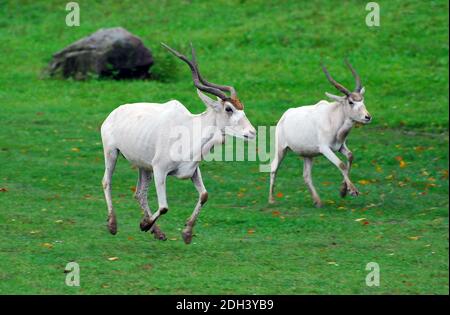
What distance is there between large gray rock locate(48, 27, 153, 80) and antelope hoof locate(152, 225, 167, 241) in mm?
12493

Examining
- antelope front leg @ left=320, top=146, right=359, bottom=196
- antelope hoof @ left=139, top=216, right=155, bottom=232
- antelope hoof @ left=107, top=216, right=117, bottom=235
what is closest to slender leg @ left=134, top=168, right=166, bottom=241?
antelope hoof @ left=139, top=216, right=155, bottom=232

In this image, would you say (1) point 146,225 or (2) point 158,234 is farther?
(2) point 158,234

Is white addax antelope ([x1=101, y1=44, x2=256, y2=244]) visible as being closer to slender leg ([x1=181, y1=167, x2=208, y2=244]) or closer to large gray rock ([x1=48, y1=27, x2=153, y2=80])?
slender leg ([x1=181, y1=167, x2=208, y2=244])

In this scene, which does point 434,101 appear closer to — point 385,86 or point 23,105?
point 385,86

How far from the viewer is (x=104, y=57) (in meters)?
24.7

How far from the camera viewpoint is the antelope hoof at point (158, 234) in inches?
501

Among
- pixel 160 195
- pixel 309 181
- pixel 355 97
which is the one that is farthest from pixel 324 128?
pixel 160 195

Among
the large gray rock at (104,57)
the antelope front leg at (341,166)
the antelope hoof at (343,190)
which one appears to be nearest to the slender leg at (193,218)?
the antelope front leg at (341,166)

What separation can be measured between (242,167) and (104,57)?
24.9 ft

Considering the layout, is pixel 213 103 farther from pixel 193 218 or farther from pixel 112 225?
pixel 112 225

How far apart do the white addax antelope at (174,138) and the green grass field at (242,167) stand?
0.61 meters

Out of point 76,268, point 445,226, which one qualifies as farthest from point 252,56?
point 76,268

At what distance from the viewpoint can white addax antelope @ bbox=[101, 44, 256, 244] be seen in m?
12.2
